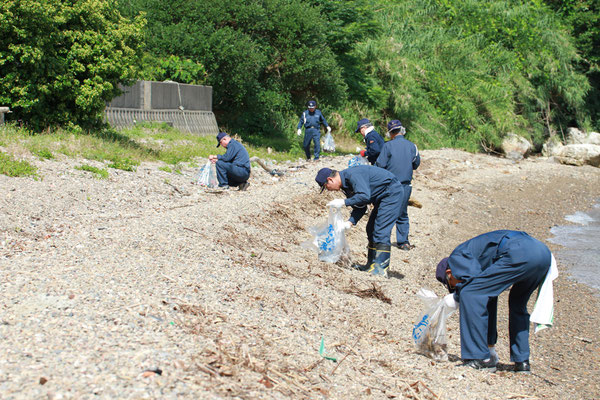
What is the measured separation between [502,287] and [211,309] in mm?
2422

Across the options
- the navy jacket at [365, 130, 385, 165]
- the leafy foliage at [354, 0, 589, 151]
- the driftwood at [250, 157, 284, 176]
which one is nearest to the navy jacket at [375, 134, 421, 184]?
the navy jacket at [365, 130, 385, 165]

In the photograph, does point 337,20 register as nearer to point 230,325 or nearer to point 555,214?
point 555,214

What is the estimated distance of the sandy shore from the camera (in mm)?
4117

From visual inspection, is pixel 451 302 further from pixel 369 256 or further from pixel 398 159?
pixel 398 159

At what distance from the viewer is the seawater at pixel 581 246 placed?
35.4ft

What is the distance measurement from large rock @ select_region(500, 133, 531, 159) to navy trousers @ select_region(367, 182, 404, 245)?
24499mm

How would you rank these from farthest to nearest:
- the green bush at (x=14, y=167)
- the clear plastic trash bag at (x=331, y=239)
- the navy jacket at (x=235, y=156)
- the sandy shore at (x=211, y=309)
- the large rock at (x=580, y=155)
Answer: the large rock at (x=580, y=155) → the navy jacket at (x=235, y=156) → the green bush at (x=14, y=167) → the clear plastic trash bag at (x=331, y=239) → the sandy shore at (x=211, y=309)

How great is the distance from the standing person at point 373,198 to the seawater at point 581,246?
4088 millimetres

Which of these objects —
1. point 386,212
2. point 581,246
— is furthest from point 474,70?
point 386,212

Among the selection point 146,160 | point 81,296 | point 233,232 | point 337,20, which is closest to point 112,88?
point 146,160

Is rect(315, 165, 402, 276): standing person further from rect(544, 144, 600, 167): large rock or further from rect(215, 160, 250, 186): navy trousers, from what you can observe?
rect(544, 144, 600, 167): large rock

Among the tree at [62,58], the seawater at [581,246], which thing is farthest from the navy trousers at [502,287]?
the tree at [62,58]

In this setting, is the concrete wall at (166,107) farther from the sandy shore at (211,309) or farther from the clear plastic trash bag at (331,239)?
the clear plastic trash bag at (331,239)

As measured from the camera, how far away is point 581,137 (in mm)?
33938
